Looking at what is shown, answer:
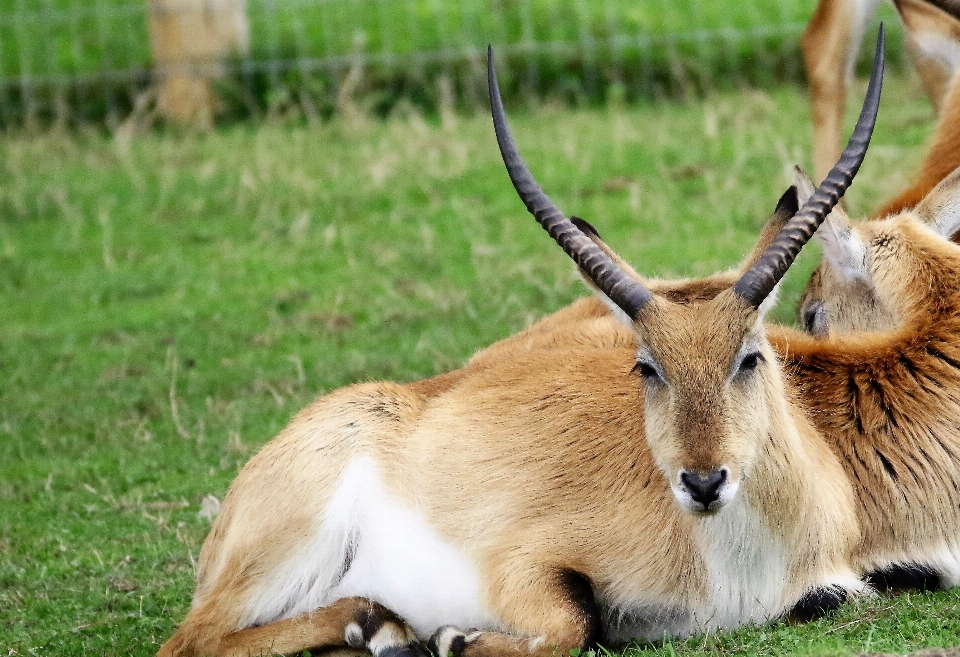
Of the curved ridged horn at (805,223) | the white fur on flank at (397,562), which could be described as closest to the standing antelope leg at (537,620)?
the white fur on flank at (397,562)

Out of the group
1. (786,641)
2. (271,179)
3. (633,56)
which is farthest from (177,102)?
(786,641)

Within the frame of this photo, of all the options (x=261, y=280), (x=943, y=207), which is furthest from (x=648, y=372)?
(x=261, y=280)

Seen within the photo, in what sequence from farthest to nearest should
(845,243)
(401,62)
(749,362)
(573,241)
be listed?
(401,62) < (845,243) < (573,241) < (749,362)

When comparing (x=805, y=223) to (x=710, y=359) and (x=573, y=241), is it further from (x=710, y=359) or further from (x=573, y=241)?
(x=573, y=241)

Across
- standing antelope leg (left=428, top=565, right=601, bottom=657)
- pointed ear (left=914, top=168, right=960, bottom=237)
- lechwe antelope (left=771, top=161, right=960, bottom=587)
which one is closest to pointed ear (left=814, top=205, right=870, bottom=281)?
lechwe antelope (left=771, top=161, right=960, bottom=587)

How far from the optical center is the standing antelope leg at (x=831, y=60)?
392 inches

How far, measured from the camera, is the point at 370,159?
12.7 meters

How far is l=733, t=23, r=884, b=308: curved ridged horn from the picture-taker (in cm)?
485

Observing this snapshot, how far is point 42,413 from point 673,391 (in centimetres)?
480

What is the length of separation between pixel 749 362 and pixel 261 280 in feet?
20.2

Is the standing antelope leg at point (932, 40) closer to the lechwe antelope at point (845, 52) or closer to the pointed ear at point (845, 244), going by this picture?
the lechwe antelope at point (845, 52)

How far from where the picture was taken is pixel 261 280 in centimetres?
1060

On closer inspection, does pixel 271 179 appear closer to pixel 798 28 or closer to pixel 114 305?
pixel 114 305

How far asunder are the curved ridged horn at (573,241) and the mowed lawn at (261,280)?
1089mm
